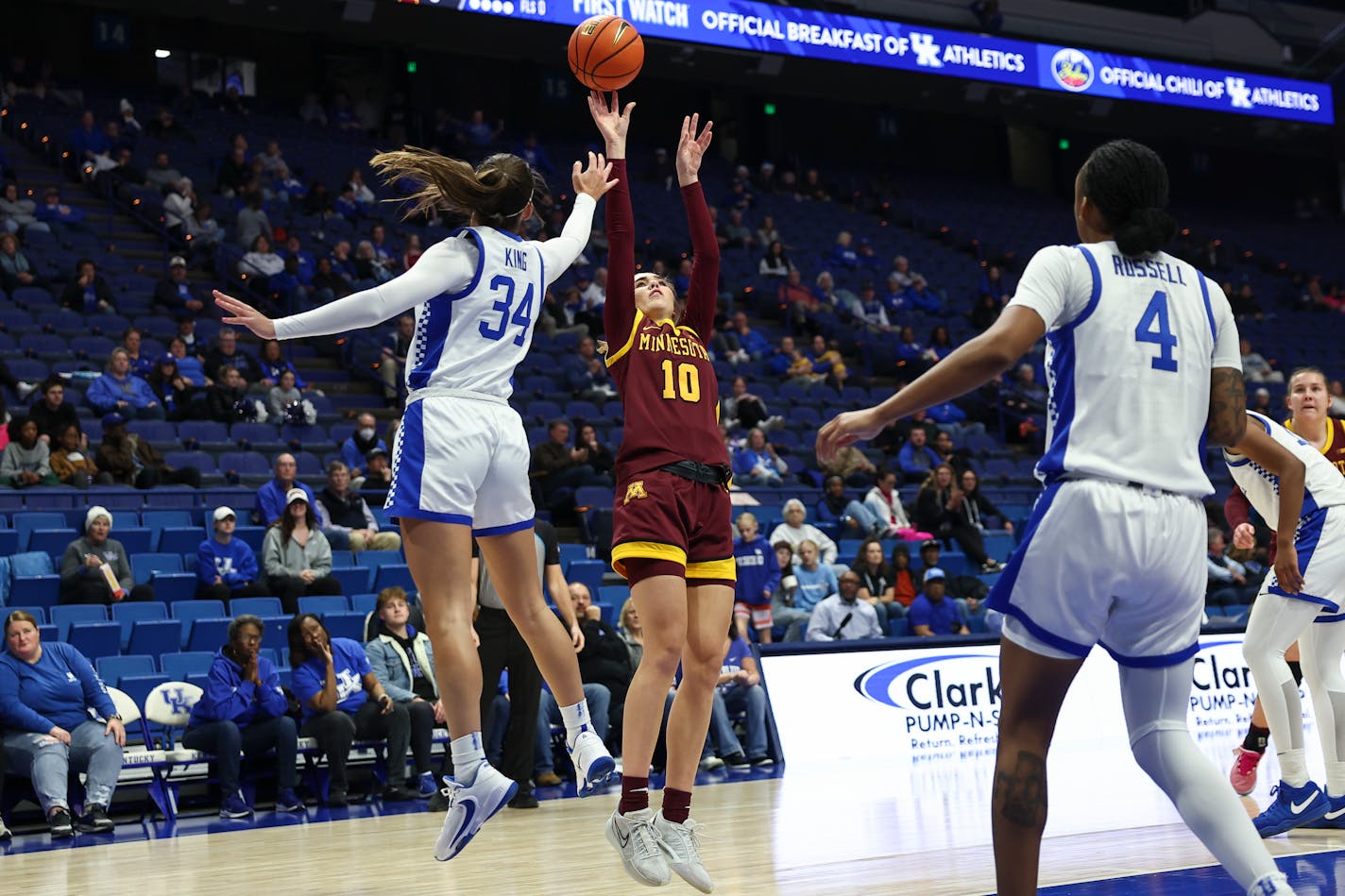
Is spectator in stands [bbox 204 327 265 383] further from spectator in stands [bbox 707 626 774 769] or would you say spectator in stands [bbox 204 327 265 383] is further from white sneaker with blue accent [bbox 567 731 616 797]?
white sneaker with blue accent [bbox 567 731 616 797]

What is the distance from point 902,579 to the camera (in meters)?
13.1

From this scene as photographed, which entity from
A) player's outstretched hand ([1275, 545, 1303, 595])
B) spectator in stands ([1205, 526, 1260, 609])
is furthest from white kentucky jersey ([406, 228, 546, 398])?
spectator in stands ([1205, 526, 1260, 609])

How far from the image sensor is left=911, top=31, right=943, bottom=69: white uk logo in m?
23.0

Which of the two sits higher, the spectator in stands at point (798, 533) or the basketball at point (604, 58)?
the basketball at point (604, 58)

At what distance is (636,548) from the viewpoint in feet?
15.9

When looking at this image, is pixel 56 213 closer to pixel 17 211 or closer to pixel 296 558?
pixel 17 211

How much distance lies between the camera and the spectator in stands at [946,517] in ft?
48.2

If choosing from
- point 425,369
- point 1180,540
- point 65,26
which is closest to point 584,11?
point 65,26

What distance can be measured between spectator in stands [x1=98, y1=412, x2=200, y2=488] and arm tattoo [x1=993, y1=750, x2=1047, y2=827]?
10.1m

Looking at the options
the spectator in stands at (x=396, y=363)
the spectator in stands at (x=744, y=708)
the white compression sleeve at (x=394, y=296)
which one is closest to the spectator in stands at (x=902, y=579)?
the spectator in stands at (x=744, y=708)

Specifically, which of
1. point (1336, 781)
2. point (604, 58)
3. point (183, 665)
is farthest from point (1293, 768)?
point (183, 665)

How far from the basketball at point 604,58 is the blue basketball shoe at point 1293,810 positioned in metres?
4.00

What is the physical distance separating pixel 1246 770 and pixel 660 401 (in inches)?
151

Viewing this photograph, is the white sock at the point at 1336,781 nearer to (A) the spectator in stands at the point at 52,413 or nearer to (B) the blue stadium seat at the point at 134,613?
(B) the blue stadium seat at the point at 134,613
